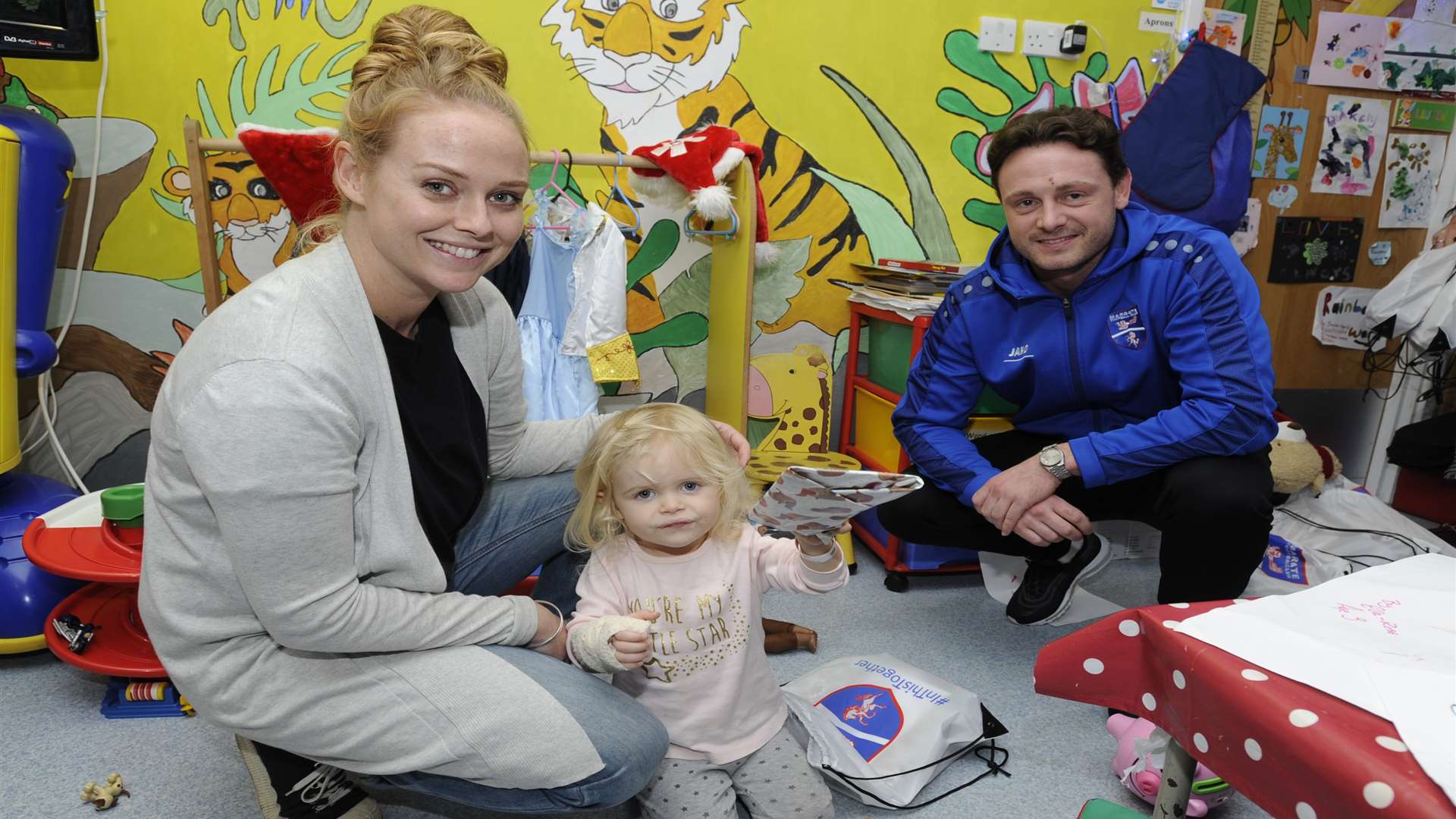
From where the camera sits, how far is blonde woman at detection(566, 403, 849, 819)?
1133 mm

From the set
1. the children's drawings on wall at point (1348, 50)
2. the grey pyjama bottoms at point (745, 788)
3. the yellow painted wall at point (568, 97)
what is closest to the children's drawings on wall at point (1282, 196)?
the children's drawings on wall at point (1348, 50)

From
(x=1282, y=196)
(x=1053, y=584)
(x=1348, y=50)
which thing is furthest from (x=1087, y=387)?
(x=1348, y=50)

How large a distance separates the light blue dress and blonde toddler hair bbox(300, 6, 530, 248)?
83 centimetres

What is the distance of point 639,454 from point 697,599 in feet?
0.72

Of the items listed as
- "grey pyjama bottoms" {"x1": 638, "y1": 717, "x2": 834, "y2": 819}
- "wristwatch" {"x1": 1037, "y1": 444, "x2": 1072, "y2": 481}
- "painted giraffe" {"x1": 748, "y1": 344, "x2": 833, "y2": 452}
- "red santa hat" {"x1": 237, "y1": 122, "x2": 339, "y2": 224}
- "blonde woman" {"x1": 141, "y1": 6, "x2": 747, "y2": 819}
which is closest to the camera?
"blonde woman" {"x1": 141, "y1": 6, "x2": 747, "y2": 819}

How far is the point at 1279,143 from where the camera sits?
2.47 metres

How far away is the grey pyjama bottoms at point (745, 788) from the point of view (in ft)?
3.68

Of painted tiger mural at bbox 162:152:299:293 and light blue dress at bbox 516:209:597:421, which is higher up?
painted tiger mural at bbox 162:152:299:293

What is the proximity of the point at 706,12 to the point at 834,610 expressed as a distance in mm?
1552

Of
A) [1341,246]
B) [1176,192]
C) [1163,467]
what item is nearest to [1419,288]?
[1341,246]

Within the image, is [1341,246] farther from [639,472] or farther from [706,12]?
[639,472]

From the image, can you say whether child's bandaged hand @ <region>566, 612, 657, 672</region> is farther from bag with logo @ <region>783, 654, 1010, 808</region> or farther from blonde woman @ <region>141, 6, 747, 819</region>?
bag with logo @ <region>783, 654, 1010, 808</region>

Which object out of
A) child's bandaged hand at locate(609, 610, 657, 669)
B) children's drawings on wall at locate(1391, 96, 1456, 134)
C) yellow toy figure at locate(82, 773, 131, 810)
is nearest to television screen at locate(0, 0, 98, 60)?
yellow toy figure at locate(82, 773, 131, 810)

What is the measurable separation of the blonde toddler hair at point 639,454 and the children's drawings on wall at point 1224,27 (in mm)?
2116
